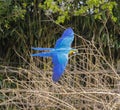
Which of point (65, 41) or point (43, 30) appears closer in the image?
point (65, 41)

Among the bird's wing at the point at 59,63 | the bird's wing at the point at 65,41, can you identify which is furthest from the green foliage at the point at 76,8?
the bird's wing at the point at 59,63

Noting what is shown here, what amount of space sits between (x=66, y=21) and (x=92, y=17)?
1.05ft

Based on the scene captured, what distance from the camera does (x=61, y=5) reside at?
4.34 meters

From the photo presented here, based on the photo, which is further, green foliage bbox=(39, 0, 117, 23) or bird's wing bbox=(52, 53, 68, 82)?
green foliage bbox=(39, 0, 117, 23)

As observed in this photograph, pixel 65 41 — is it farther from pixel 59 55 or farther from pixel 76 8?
pixel 76 8

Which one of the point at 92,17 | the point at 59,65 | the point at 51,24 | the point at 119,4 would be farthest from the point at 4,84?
the point at 59,65

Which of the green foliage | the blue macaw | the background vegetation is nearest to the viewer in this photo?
the blue macaw

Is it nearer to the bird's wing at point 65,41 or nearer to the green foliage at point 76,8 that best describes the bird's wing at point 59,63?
the bird's wing at point 65,41

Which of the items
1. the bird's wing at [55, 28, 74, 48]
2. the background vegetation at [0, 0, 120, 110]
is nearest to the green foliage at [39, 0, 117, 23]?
the background vegetation at [0, 0, 120, 110]

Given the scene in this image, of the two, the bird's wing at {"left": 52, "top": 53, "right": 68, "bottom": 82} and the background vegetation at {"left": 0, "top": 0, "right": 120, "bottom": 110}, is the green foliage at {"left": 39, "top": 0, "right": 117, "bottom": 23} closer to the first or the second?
the background vegetation at {"left": 0, "top": 0, "right": 120, "bottom": 110}

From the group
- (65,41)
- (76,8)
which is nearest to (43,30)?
(76,8)

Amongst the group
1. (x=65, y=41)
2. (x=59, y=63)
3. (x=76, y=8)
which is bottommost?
(x=59, y=63)

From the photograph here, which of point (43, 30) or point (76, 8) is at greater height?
point (76, 8)

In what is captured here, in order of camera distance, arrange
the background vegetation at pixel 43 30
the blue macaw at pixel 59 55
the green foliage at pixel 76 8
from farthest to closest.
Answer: the background vegetation at pixel 43 30, the green foliage at pixel 76 8, the blue macaw at pixel 59 55
